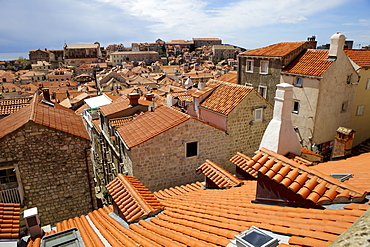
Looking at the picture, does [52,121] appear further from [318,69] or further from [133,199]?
[318,69]

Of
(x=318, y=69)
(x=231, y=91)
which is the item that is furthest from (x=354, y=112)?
(x=231, y=91)

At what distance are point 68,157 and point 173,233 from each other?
7.86 meters

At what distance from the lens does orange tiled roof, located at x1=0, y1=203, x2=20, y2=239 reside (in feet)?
19.8

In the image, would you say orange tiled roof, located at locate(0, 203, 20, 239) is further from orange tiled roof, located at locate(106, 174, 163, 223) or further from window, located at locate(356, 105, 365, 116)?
window, located at locate(356, 105, 365, 116)

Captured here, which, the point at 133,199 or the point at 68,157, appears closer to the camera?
the point at 133,199

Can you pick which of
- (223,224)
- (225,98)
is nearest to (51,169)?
(223,224)

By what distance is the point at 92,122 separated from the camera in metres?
21.9

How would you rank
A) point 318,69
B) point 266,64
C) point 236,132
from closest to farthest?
1. point 236,132
2. point 318,69
3. point 266,64

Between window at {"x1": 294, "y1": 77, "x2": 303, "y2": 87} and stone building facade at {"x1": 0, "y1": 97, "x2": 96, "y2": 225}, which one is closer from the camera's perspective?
stone building facade at {"x1": 0, "y1": 97, "x2": 96, "y2": 225}

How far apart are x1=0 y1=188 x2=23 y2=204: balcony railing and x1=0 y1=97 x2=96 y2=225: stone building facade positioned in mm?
37

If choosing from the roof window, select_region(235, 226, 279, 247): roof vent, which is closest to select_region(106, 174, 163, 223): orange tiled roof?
the roof window

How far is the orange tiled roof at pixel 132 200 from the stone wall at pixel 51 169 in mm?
3739

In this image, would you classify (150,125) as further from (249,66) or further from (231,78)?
(231,78)

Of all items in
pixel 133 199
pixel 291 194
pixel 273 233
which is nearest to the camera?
pixel 273 233
